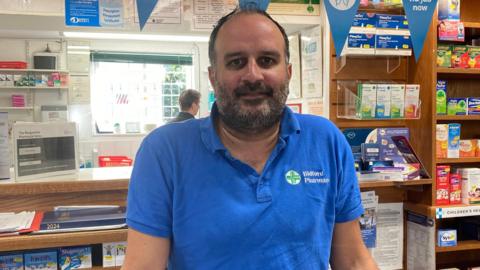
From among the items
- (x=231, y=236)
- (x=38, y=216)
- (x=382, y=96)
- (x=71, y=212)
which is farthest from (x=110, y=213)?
(x=382, y=96)

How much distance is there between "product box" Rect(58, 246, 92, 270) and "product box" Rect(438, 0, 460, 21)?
243cm

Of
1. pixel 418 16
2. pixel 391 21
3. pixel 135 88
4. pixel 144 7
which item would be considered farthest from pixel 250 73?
pixel 135 88

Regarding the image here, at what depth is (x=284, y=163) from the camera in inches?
49.8

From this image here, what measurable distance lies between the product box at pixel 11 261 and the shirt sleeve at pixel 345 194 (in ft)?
4.49

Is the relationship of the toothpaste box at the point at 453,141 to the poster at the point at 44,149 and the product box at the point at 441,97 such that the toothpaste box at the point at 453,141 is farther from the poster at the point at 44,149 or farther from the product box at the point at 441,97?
the poster at the point at 44,149

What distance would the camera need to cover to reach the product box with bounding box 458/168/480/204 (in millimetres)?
2705

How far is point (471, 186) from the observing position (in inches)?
107

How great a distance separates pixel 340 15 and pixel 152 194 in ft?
4.73

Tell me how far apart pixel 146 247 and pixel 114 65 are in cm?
609

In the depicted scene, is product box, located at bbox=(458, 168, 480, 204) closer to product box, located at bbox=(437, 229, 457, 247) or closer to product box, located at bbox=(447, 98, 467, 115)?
product box, located at bbox=(437, 229, 457, 247)

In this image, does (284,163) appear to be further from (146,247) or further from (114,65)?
(114,65)

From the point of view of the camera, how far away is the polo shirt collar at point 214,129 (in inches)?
49.0

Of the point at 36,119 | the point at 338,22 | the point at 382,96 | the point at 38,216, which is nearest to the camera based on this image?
the point at 38,216

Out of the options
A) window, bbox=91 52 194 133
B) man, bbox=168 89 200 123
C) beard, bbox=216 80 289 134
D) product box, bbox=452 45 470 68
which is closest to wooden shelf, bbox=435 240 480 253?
product box, bbox=452 45 470 68
